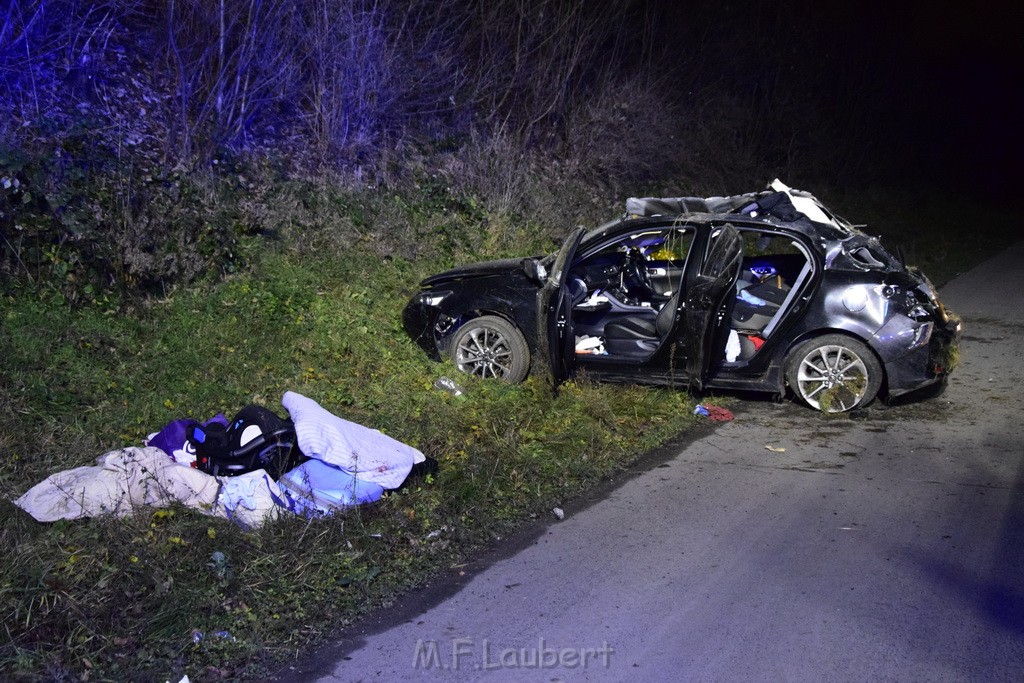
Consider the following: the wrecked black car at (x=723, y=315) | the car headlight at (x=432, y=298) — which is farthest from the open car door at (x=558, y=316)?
the car headlight at (x=432, y=298)

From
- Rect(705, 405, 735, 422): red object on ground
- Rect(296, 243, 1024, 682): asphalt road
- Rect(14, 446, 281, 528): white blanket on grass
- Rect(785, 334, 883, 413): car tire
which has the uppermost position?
Rect(785, 334, 883, 413): car tire

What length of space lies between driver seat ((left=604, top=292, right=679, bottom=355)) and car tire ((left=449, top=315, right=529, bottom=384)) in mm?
886

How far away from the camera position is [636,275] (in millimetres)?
9656

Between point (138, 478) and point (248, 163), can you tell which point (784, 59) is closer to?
point (248, 163)

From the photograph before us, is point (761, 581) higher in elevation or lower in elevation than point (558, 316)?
lower

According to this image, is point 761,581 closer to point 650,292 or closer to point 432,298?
point 650,292

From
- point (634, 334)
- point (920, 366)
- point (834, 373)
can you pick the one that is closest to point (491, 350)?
point (634, 334)

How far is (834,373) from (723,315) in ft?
3.68

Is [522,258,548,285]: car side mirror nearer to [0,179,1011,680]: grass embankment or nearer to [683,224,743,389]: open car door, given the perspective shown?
[0,179,1011,680]: grass embankment

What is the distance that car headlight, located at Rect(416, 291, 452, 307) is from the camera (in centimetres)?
923

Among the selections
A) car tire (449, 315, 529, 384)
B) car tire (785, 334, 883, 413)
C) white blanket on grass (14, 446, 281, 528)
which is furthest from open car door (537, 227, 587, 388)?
white blanket on grass (14, 446, 281, 528)

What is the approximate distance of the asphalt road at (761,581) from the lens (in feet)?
14.9

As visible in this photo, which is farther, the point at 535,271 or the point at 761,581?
the point at 535,271

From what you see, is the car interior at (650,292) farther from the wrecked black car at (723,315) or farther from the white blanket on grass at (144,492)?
the white blanket on grass at (144,492)
